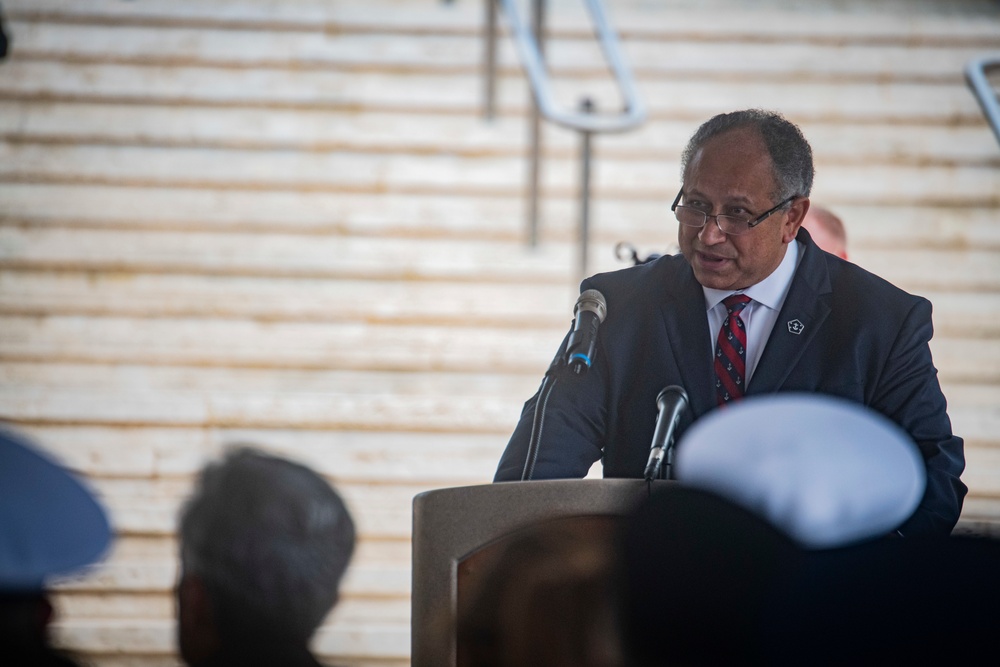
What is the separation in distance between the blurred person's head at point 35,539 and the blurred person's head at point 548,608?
0.38 metres

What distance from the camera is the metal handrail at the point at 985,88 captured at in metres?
4.12

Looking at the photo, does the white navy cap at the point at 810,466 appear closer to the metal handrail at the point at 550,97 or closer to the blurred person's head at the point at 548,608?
the blurred person's head at the point at 548,608

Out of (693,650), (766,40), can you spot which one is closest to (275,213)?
(766,40)

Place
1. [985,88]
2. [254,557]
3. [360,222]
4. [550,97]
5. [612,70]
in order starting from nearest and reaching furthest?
[254,557]
[550,97]
[612,70]
[985,88]
[360,222]

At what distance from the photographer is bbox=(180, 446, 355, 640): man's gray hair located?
1.31 metres

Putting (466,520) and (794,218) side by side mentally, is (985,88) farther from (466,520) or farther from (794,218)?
(466,520)

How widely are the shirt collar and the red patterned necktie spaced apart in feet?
0.05

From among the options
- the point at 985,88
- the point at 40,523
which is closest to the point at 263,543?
the point at 40,523

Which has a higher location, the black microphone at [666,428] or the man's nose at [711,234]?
the man's nose at [711,234]

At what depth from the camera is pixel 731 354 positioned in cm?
224

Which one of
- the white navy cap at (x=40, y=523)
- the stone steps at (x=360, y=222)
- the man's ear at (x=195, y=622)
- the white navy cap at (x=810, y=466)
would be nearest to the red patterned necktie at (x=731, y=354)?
the white navy cap at (x=810, y=466)

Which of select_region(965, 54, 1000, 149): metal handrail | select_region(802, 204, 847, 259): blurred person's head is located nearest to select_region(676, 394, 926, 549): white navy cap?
select_region(802, 204, 847, 259): blurred person's head

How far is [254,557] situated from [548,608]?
36 centimetres

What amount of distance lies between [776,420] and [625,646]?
38 cm
